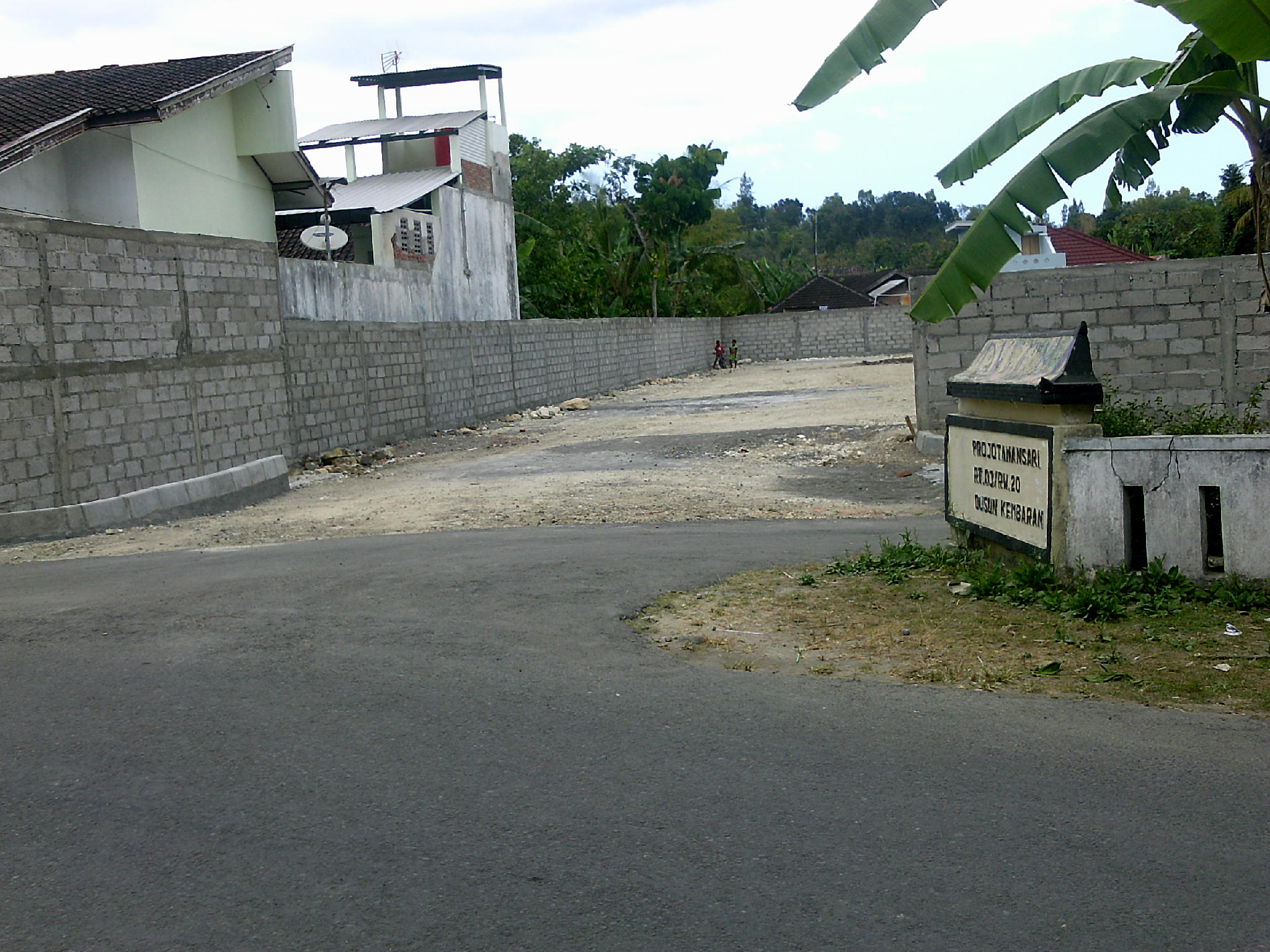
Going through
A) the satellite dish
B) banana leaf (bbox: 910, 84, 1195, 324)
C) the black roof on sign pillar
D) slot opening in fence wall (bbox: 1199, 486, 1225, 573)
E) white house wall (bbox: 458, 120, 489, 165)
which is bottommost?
slot opening in fence wall (bbox: 1199, 486, 1225, 573)

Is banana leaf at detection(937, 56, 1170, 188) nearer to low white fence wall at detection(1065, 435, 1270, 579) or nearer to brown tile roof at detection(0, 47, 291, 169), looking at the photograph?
low white fence wall at detection(1065, 435, 1270, 579)

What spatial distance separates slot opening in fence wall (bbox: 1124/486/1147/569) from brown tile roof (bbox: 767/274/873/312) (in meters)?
68.2

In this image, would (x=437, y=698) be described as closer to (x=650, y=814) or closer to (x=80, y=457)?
(x=650, y=814)

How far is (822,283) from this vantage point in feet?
249

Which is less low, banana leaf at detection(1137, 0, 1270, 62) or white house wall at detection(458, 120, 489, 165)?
white house wall at detection(458, 120, 489, 165)

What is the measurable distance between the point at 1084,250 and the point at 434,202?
24205 mm

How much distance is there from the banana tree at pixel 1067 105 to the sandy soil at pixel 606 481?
15.1 ft

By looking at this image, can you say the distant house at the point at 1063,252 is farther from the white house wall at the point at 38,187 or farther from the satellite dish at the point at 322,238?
the white house wall at the point at 38,187

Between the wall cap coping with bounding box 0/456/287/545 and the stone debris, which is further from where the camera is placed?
the stone debris

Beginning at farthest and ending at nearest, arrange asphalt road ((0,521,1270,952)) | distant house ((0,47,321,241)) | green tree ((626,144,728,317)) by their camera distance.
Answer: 1. green tree ((626,144,728,317))
2. distant house ((0,47,321,241))
3. asphalt road ((0,521,1270,952))

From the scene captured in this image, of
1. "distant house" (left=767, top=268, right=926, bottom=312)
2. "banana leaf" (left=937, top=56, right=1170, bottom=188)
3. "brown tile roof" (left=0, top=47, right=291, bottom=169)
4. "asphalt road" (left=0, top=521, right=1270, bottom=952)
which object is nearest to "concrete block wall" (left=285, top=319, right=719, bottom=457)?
"brown tile roof" (left=0, top=47, right=291, bottom=169)

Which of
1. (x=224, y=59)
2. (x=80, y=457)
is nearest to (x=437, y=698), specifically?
(x=80, y=457)

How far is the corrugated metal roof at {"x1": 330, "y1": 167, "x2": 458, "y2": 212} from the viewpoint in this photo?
32.0 m

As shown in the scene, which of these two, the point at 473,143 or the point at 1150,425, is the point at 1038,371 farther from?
the point at 473,143
